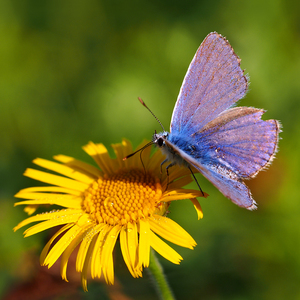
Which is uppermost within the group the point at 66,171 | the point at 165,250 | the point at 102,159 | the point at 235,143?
the point at 66,171

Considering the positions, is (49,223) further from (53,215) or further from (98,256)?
(98,256)

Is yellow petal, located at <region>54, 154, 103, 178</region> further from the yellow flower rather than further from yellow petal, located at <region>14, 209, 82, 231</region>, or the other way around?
yellow petal, located at <region>14, 209, 82, 231</region>

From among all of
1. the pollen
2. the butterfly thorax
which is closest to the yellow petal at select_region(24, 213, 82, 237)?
the pollen

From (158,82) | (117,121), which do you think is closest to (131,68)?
(158,82)

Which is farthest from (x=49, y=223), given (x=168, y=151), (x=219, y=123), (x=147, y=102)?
(x=147, y=102)

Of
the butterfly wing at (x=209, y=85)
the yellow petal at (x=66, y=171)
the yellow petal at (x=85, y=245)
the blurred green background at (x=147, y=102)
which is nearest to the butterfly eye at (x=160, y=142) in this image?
the butterfly wing at (x=209, y=85)

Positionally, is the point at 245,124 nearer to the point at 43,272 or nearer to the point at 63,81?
the point at 43,272
